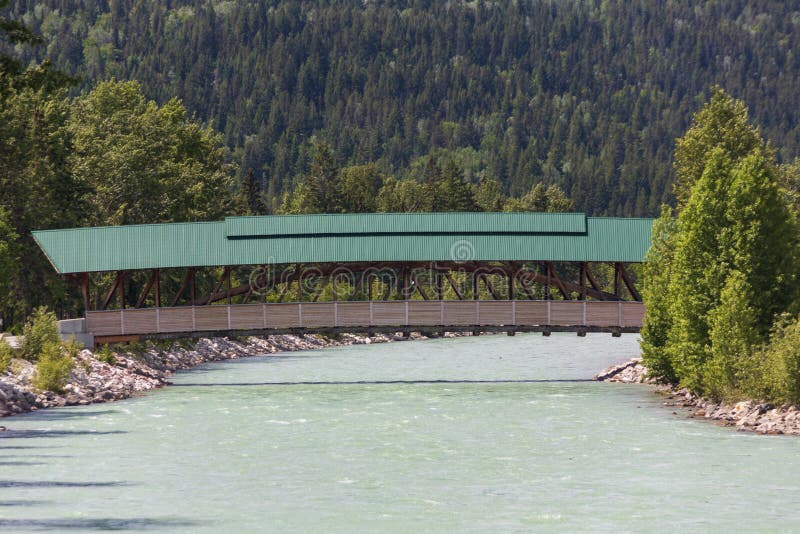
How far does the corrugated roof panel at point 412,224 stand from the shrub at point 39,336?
9255 mm

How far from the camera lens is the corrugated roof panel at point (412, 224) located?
4778 cm

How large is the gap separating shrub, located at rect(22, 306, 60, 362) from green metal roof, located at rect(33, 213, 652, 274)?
6.19 meters

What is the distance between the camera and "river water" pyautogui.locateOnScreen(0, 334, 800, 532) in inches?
765

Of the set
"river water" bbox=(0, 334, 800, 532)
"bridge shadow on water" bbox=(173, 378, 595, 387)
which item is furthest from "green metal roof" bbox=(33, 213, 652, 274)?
"river water" bbox=(0, 334, 800, 532)

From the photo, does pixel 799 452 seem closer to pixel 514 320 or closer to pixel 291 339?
pixel 514 320

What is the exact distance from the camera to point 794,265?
34531mm

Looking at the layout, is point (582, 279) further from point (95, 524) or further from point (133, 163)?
point (95, 524)

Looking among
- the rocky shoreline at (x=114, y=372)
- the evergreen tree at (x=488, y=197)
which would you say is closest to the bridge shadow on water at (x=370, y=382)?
the rocky shoreline at (x=114, y=372)

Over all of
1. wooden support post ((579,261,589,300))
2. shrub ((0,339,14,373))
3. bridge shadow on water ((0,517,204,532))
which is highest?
wooden support post ((579,261,589,300))

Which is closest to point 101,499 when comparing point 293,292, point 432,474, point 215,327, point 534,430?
point 432,474

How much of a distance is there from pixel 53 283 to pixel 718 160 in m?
29.5

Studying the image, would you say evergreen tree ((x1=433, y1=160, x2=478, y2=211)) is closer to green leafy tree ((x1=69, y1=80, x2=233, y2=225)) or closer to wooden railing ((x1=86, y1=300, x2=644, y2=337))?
green leafy tree ((x1=69, y1=80, x2=233, y2=225))

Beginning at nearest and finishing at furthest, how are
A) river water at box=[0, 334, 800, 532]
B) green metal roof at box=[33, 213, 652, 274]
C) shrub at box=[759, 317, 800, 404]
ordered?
river water at box=[0, 334, 800, 532] < shrub at box=[759, 317, 800, 404] < green metal roof at box=[33, 213, 652, 274]

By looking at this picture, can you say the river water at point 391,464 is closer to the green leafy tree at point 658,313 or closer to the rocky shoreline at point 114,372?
the green leafy tree at point 658,313
